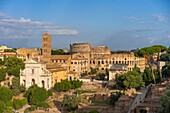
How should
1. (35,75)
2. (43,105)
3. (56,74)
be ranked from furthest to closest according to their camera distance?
1. (56,74)
2. (35,75)
3. (43,105)

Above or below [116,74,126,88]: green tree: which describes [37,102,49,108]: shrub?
below

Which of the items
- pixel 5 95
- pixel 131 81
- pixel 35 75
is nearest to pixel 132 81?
pixel 131 81

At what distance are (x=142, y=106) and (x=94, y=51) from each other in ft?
199

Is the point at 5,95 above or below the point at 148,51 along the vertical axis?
below

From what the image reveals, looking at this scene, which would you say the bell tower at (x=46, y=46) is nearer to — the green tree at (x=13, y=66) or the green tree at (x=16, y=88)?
the green tree at (x=13, y=66)

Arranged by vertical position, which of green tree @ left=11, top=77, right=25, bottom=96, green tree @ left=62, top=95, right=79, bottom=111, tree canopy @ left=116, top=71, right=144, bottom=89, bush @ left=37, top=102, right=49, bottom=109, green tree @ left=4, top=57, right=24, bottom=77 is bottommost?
bush @ left=37, top=102, right=49, bottom=109

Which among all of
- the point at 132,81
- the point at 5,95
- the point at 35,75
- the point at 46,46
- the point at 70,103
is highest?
the point at 46,46

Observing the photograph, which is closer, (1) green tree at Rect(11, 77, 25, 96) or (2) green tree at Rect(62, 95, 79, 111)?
(2) green tree at Rect(62, 95, 79, 111)

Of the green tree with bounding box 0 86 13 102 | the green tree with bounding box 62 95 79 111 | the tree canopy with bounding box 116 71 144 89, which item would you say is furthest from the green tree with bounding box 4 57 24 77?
the green tree with bounding box 62 95 79 111

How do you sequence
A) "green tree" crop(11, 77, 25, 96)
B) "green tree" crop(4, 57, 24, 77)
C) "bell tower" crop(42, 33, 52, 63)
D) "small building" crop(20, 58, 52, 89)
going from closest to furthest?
"green tree" crop(11, 77, 25, 96) → "small building" crop(20, 58, 52, 89) → "green tree" crop(4, 57, 24, 77) → "bell tower" crop(42, 33, 52, 63)

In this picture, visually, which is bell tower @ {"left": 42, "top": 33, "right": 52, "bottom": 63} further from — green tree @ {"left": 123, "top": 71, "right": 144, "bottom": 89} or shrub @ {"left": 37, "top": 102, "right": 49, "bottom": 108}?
shrub @ {"left": 37, "top": 102, "right": 49, "bottom": 108}

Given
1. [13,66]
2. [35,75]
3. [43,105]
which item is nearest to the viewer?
[43,105]

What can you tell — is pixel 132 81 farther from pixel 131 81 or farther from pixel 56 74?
pixel 56 74

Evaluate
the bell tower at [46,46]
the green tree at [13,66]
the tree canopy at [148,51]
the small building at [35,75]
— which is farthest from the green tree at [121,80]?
the tree canopy at [148,51]
